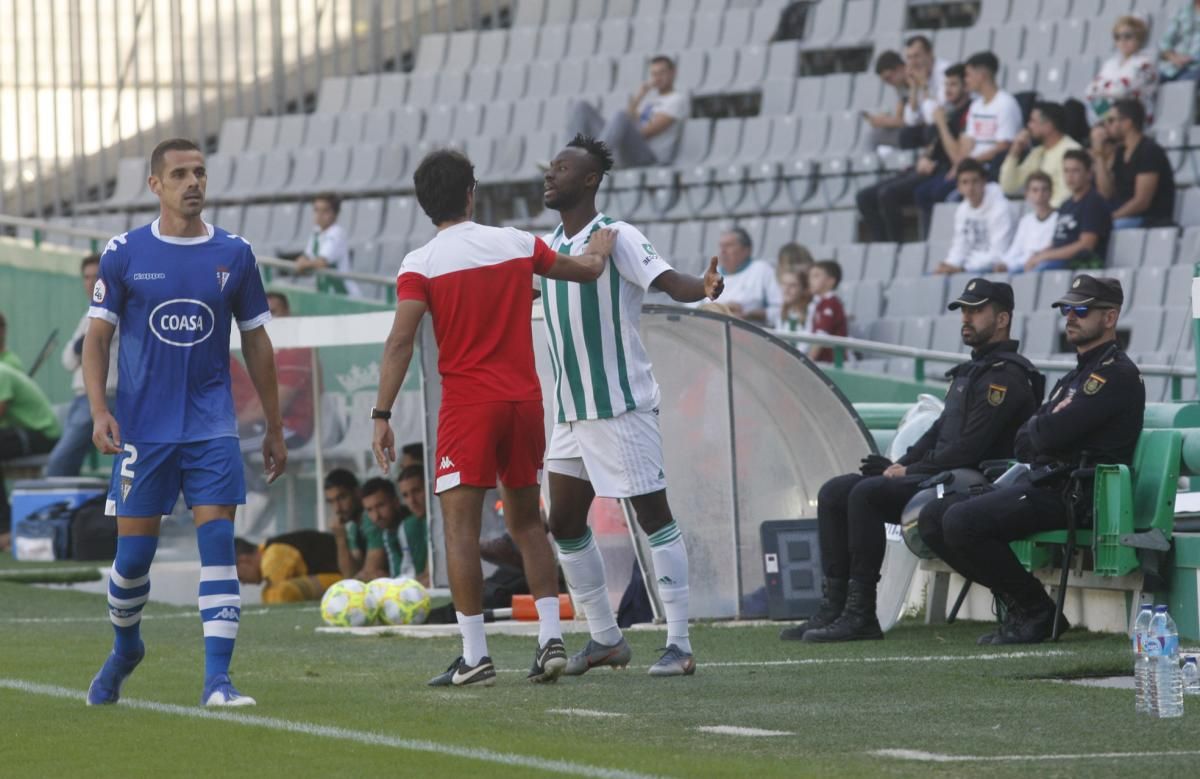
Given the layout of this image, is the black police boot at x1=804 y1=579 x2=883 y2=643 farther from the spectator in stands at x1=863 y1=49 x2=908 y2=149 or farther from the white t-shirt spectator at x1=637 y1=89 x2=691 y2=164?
the white t-shirt spectator at x1=637 y1=89 x2=691 y2=164

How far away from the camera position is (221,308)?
24.6 ft

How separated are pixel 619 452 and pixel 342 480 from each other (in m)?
6.57

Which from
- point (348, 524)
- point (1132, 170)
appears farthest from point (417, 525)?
point (1132, 170)

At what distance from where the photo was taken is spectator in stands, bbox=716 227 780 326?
1683 cm

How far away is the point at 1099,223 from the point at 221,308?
9.42 meters

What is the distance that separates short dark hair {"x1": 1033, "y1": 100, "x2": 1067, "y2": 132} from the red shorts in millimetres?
9056

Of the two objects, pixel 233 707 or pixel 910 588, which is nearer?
pixel 233 707

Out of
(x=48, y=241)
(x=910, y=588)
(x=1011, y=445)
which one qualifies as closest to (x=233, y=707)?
(x=1011, y=445)

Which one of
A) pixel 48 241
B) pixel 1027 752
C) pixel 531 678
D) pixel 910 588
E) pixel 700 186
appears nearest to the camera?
pixel 1027 752

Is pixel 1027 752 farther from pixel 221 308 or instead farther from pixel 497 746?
pixel 221 308

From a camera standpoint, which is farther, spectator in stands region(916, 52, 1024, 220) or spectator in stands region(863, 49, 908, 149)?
spectator in stands region(863, 49, 908, 149)

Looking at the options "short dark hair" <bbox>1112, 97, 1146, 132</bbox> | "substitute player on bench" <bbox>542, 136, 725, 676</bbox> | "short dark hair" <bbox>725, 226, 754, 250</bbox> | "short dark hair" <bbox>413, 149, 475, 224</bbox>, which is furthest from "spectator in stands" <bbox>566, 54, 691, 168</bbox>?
"short dark hair" <bbox>413, 149, 475, 224</bbox>

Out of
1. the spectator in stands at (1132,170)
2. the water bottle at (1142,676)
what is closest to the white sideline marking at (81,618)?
the spectator in stands at (1132,170)

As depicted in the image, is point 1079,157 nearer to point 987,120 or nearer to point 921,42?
point 987,120
